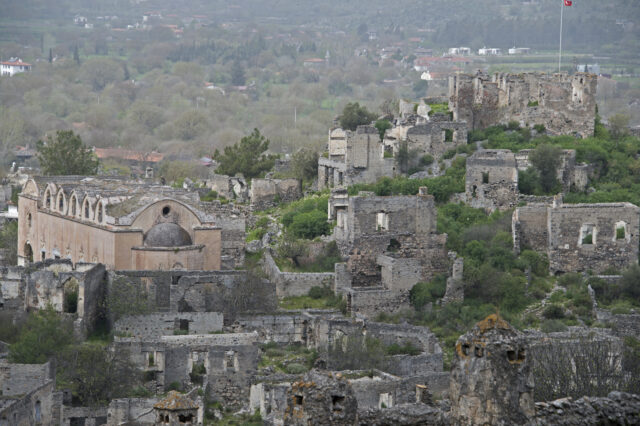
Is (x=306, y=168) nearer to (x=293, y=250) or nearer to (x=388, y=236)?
(x=293, y=250)

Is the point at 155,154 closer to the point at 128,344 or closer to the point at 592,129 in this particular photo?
the point at 592,129

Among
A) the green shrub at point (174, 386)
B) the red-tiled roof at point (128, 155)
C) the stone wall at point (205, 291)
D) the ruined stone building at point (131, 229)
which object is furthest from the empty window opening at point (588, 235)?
the red-tiled roof at point (128, 155)

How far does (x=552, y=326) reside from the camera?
31156 mm

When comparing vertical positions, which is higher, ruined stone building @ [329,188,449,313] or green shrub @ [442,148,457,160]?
green shrub @ [442,148,457,160]

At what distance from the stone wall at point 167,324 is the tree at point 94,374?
4.85 feet

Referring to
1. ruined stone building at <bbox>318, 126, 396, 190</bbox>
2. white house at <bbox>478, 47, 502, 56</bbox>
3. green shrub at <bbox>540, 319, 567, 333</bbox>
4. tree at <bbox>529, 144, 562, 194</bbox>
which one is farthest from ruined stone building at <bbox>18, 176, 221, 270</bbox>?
white house at <bbox>478, 47, 502, 56</bbox>

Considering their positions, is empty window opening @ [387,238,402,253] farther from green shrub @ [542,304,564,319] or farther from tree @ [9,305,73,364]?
tree @ [9,305,73,364]

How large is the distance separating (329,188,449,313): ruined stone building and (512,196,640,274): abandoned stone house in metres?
2.09

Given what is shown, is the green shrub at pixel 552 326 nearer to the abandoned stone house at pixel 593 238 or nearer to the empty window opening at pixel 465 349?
the abandoned stone house at pixel 593 238

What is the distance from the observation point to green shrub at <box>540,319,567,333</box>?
102ft

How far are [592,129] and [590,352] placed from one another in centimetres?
1458

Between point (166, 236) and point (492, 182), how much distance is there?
27.0 feet

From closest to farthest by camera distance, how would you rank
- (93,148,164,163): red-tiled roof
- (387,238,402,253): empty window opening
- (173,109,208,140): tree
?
(387,238,402,253): empty window opening
(93,148,164,163): red-tiled roof
(173,109,208,140): tree

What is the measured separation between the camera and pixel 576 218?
114 feet
